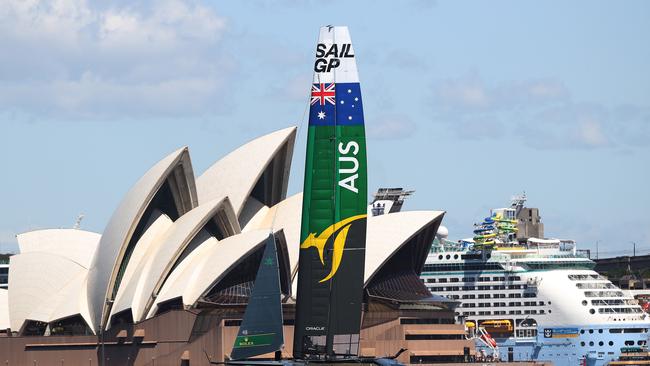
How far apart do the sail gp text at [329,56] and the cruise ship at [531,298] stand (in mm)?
53615

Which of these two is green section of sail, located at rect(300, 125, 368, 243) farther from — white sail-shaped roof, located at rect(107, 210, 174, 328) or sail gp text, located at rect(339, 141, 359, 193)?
white sail-shaped roof, located at rect(107, 210, 174, 328)

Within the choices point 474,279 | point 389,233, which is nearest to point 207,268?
point 389,233

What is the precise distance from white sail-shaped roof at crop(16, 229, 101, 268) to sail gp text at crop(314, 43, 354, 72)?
128 feet

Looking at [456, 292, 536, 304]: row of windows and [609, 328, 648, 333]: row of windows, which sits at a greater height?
Answer: [456, 292, 536, 304]: row of windows

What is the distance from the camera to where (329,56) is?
135 ft

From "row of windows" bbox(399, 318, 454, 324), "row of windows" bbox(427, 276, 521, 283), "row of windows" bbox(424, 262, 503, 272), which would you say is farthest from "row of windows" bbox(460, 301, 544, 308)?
"row of windows" bbox(399, 318, 454, 324)

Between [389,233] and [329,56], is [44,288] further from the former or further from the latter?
[329,56]

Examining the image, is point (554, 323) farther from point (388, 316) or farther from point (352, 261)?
point (352, 261)

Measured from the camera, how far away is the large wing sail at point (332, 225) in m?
40.2

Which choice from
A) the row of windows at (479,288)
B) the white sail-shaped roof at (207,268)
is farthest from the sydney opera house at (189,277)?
the row of windows at (479,288)

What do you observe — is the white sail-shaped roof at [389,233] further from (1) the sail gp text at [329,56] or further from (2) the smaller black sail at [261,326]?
(1) the sail gp text at [329,56]

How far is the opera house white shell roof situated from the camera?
70.9m

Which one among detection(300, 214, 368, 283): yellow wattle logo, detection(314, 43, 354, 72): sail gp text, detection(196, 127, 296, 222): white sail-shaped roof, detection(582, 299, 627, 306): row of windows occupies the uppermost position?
detection(196, 127, 296, 222): white sail-shaped roof

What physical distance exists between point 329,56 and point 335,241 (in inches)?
206
